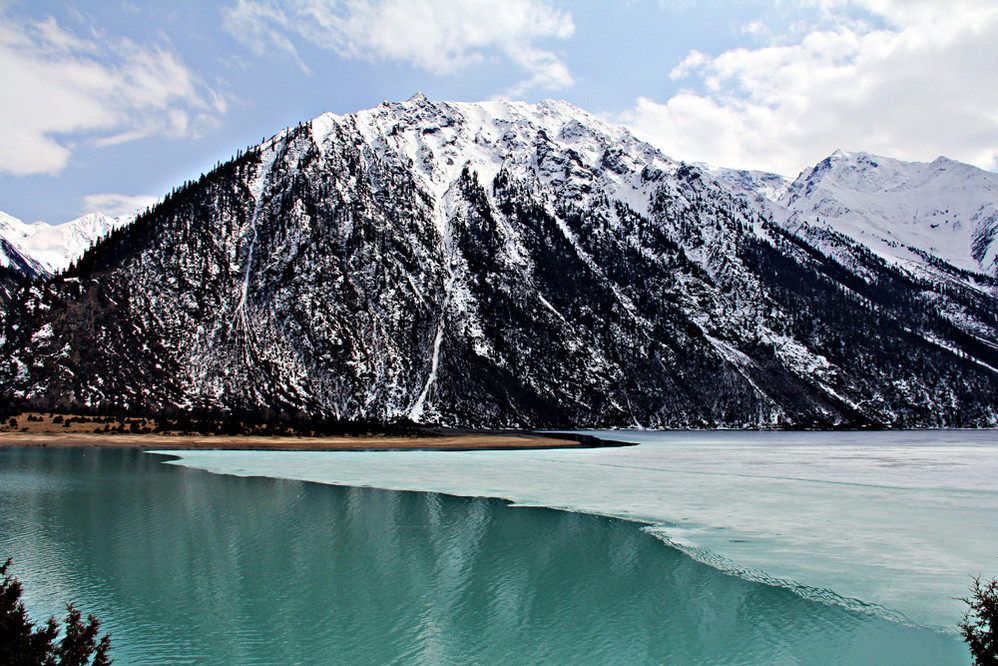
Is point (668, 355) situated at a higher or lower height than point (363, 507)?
higher

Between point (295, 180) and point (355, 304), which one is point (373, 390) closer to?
point (355, 304)

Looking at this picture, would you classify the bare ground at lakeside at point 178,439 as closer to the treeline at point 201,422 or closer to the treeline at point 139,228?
the treeline at point 201,422

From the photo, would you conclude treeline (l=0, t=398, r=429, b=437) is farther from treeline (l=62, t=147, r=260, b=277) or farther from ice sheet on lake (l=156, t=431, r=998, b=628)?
treeline (l=62, t=147, r=260, b=277)

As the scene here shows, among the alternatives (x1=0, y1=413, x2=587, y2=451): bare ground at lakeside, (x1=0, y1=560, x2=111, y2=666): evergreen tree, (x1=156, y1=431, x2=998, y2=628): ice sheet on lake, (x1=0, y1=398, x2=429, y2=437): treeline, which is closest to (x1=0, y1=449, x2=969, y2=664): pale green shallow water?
(x1=156, y1=431, x2=998, y2=628): ice sheet on lake

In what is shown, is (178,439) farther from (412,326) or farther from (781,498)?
(781,498)

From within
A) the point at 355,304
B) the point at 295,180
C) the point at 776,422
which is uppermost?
the point at 295,180

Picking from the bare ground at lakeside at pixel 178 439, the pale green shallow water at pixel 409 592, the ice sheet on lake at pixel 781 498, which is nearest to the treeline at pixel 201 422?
the bare ground at lakeside at pixel 178 439

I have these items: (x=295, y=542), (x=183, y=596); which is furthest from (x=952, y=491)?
(x=183, y=596)
